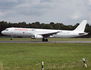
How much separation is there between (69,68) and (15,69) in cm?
427

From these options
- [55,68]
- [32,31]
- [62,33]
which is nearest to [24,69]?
[55,68]

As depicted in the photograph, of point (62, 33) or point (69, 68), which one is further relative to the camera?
point (62, 33)

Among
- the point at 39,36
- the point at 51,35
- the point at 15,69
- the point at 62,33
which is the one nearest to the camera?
the point at 15,69

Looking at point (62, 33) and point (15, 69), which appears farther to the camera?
point (62, 33)

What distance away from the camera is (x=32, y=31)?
2080 inches

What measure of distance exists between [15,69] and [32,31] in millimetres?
39464

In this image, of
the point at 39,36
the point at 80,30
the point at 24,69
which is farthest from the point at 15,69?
the point at 80,30

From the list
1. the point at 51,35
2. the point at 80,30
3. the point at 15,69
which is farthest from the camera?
the point at 80,30

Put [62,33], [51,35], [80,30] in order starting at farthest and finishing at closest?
[80,30] → [62,33] → [51,35]

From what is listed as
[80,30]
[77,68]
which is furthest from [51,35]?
[77,68]

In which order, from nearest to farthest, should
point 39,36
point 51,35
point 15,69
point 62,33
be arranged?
point 15,69
point 39,36
point 51,35
point 62,33

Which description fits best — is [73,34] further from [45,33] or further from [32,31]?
[32,31]

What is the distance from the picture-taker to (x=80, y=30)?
6088 cm

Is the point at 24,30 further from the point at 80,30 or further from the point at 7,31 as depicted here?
the point at 80,30
